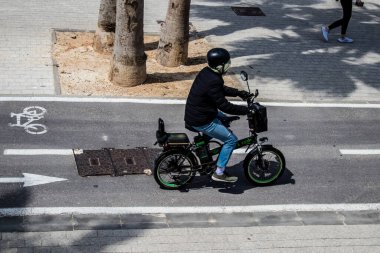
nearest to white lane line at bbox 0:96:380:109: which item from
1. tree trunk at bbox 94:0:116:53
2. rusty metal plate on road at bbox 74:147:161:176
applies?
rusty metal plate on road at bbox 74:147:161:176

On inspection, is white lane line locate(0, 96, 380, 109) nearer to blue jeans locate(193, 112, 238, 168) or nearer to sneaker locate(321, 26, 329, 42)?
blue jeans locate(193, 112, 238, 168)

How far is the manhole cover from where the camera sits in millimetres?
17453

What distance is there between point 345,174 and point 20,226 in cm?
530

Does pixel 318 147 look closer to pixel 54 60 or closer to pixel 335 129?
pixel 335 129

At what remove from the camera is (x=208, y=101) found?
→ 26.7ft

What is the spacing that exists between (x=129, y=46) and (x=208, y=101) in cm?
445

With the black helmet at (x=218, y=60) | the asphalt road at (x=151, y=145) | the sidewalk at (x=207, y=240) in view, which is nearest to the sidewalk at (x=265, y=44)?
the asphalt road at (x=151, y=145)

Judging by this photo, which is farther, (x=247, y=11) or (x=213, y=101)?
(x=247, y=11)

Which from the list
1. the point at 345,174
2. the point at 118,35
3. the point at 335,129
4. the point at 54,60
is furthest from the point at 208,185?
the point at 54,60

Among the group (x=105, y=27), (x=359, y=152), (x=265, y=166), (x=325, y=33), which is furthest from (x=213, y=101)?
(x=325, y=33)

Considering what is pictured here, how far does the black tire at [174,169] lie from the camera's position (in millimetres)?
8539

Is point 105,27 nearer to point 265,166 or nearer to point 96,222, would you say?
point 265,166

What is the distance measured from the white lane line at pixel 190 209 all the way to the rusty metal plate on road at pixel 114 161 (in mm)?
975

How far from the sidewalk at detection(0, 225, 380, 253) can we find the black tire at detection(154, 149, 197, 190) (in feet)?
3.26
